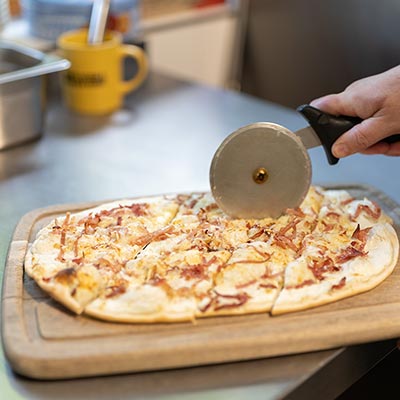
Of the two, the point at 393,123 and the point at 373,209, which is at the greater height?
the point at 393,123

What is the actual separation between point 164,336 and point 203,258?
0.19 m

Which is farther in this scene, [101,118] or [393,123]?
[101,118]

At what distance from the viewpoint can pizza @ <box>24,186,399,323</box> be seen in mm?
963

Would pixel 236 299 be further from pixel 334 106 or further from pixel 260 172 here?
pixel 334 106

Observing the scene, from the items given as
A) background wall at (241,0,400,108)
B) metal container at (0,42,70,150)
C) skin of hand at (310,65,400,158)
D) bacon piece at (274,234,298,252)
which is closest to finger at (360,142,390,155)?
skin of hand at (310,65,400,158)

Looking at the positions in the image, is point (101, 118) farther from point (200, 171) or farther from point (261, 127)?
point (261, 127)

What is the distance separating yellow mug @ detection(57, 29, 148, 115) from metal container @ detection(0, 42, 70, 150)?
0.12 metres

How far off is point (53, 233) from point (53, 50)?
3.37 ft

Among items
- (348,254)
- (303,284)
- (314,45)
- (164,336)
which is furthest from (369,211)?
(314,45)

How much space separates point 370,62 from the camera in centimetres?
220

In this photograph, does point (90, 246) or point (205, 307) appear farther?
point (90, 246)

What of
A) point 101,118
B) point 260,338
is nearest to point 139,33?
point 101,118

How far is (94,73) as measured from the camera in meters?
1.81

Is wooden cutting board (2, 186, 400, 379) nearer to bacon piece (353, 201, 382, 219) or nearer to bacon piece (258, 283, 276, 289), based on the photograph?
bacon piece (258, 283, 276, 289)
